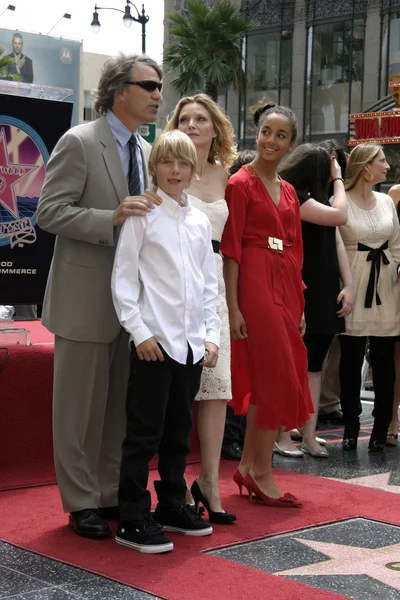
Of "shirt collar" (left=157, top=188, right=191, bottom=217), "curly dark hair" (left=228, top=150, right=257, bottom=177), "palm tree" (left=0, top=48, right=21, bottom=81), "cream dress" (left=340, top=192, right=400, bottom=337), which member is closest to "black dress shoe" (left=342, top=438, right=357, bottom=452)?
"cream dress" (left=340, top=192, right=400, bottom=337)

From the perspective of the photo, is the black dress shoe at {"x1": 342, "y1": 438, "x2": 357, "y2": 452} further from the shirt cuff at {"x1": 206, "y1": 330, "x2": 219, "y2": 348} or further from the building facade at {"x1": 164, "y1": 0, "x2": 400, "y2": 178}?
the building facade at {"x1": 164, "y1": 0, "x2": 400, "y2": 178}

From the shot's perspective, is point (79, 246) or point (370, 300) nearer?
point (79, 246)

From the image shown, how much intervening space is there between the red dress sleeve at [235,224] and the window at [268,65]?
3287cm

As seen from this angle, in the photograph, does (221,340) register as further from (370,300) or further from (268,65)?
(268,65)

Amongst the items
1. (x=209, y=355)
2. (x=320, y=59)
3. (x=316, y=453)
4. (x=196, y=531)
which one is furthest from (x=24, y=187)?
(x=320, y=59)

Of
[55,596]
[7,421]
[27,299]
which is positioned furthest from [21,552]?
[27,299]

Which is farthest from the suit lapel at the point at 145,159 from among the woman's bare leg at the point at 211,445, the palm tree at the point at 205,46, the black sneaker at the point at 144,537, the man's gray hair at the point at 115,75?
the palm tree at the point at 205,46

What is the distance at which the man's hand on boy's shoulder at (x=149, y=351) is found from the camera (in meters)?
3.82

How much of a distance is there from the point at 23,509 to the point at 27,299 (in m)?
1.32

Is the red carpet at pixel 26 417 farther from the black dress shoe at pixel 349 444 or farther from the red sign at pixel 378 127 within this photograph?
the red sign at pixel 378 127

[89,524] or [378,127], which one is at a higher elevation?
[378,127]

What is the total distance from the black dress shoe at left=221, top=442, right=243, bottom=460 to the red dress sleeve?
5.45 ft

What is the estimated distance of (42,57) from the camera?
45094 millimetres

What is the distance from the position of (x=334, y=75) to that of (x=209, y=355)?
1299 inches
